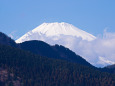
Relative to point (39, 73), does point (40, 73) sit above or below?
above

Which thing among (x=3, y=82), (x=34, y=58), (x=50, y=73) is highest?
(x=34, y=58)

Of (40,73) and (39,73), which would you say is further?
(40,73)

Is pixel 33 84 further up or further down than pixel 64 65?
further down

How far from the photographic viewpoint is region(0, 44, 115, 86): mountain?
154500 millimetres

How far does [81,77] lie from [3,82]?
43809 millimetres

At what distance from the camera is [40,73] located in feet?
565

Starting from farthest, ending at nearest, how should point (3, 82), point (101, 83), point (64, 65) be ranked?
point (64, 65), point (101, 83), point (3, 82)

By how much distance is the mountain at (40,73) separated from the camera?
15450 cm

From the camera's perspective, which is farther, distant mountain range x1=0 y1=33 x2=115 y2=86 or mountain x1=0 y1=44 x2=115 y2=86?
mountain x1=0 y1=44 x2=115 y2=86

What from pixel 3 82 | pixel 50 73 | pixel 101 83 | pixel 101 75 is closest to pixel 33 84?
pixel 3 82

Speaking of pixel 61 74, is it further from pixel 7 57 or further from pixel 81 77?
pixel 7 57

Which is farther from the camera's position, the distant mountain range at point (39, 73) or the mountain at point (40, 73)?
the mountain at point (40, 73)

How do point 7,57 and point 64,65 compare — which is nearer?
point 7,57

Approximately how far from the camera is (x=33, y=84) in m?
152
